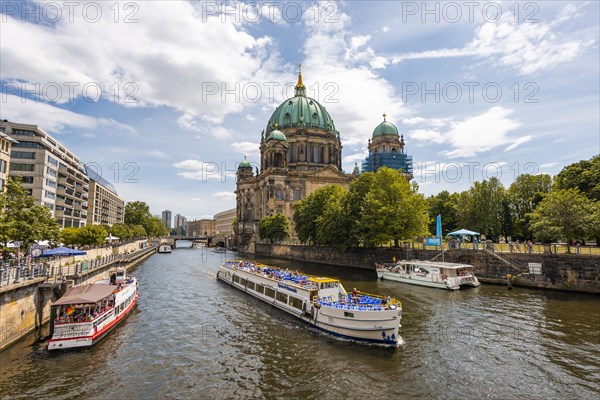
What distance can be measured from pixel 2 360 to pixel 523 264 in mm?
47739

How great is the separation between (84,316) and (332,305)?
634 inches

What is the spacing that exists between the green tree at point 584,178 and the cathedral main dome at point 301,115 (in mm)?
88625

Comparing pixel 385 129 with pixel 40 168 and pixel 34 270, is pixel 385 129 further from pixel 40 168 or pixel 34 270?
pixel 34 270

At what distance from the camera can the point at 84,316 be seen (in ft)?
73.5

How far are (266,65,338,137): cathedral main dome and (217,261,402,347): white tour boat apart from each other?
104196 mm

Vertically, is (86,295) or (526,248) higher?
(526,248)

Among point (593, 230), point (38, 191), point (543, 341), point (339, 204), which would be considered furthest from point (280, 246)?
point (543, 341)

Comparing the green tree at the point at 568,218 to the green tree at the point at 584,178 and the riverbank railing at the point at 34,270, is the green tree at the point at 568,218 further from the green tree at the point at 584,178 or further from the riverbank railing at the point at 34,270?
the riverbank railing at the point at 34,270

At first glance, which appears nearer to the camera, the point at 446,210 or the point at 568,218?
the point at 568,218

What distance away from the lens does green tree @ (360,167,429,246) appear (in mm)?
54281

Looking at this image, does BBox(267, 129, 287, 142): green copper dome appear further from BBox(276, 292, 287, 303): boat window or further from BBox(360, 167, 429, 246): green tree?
BBox(276, 292, 287, 303): boat window

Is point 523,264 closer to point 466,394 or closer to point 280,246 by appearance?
point 466,394

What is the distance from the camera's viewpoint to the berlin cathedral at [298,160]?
120 metres

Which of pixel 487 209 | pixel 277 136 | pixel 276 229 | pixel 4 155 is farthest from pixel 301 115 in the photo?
pixel 4 155
